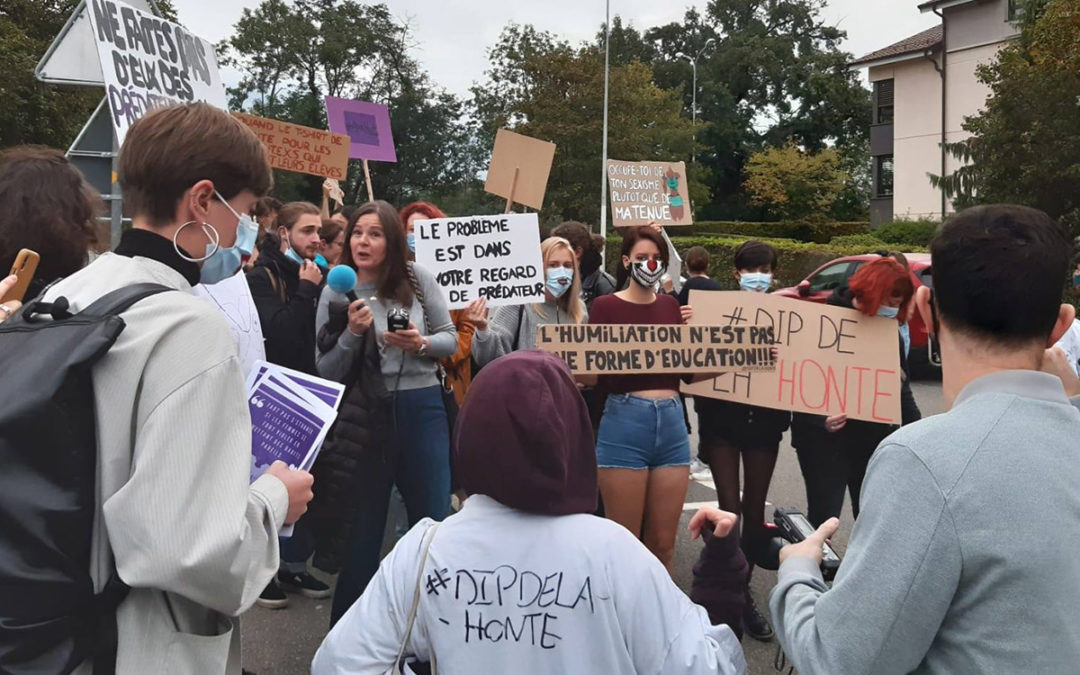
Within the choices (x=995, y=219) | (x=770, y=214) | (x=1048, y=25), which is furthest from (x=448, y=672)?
(x=770, y=214)

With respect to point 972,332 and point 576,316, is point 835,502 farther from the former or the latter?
point 972,332

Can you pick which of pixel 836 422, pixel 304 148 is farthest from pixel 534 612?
pixel 304 148

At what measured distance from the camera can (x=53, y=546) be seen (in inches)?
53.7

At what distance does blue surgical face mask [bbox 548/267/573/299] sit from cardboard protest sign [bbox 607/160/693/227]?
468cm

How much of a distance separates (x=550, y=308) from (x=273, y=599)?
2.09 meters

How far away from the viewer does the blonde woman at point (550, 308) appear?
4.78 m

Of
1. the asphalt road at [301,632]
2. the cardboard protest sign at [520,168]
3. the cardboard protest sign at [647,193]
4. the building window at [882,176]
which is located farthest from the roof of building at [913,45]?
the asphalt road at [301,632]

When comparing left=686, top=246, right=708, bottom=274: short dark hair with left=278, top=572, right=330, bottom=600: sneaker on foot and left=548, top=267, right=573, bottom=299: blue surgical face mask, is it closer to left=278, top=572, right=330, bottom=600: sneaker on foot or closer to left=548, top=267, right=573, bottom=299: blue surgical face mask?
left=548, top=267, right=573, bottom=299: blue surgical face mask

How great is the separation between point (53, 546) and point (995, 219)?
1591mm

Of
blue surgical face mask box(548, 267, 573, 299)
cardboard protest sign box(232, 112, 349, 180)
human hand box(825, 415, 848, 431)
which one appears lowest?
human hand box(825, 415, 848, 431)

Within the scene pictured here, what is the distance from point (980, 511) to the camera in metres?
1.31

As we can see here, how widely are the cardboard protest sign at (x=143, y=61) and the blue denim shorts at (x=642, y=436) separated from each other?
251 cm

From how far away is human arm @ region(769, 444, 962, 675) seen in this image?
132cm

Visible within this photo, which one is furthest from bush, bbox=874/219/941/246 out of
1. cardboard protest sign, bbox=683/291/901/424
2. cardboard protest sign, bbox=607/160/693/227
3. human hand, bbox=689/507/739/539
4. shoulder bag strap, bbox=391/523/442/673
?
shoulder bag strap, bbox=391/523/442/673
